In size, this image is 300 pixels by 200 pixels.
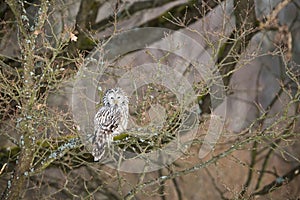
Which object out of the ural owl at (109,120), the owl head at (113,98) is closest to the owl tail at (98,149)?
the ural owl at (109,120)

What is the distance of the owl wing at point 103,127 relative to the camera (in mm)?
4938

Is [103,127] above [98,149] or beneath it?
above

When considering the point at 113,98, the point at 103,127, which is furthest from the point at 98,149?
the point at 113,98

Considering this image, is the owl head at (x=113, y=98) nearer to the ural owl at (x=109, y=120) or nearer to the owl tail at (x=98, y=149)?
the ural owl at (x=109, y=120)

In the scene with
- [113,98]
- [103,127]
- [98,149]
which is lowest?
[98,149]

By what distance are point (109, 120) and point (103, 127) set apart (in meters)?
0.08

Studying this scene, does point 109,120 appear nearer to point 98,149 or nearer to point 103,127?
point 103,127

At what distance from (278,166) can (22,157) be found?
474cm

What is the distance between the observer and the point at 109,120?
16.6ft

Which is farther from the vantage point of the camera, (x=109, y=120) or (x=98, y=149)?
(x=109, y=120)

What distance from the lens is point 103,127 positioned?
5.01 metres

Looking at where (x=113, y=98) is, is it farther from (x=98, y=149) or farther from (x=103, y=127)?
(x=98, y=149)

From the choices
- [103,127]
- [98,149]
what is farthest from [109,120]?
[98,149]

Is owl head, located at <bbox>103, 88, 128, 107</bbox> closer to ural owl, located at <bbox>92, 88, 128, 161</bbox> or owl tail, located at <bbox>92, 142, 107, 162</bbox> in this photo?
ural owl, located at <bbox>92, 88, 128, 161</bbox>
